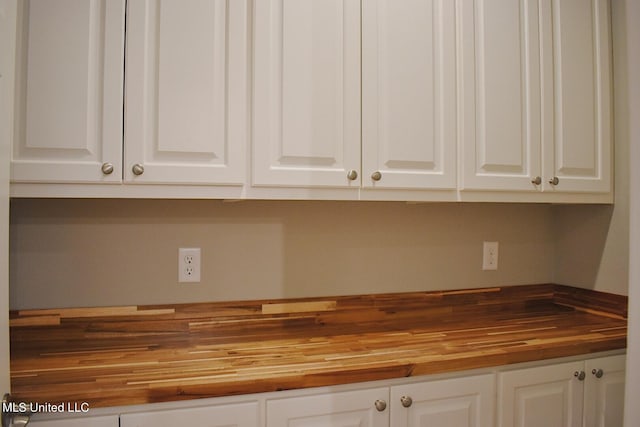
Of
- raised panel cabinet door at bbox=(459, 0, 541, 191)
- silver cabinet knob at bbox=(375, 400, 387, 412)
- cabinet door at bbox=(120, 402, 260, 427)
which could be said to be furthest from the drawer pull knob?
raised panel cabinet door at bbox=(459, 0, 541, 191)

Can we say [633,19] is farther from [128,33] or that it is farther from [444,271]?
[444,271]

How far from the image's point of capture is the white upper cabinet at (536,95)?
1.53 meters

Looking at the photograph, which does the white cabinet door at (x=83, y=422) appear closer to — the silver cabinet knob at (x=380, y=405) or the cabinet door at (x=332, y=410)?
the cabinet door at (x=332, y=410)

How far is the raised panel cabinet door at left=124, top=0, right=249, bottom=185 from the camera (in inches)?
47.6

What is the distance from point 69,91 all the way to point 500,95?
1.44 meters

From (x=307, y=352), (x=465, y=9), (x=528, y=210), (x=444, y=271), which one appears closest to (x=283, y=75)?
(x=465, y=9)

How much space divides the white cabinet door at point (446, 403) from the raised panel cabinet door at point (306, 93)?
0.68 meters

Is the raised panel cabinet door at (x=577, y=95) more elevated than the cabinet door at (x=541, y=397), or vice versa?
the raised panel cabinet door at (x=577, y=95)

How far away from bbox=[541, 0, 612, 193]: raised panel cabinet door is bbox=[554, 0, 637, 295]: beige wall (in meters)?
0.05

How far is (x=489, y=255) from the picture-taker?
1930 mm

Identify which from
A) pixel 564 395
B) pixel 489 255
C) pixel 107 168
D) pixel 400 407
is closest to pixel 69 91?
pixel 107 168

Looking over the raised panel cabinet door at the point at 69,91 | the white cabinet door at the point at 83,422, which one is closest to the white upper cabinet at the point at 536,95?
the raised panel cabinet door at the point at 69,91

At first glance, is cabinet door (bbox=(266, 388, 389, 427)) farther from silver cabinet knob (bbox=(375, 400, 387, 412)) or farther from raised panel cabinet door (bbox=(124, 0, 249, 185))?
raised panel cabinet door (bbox=(124, 0, 249, 185))

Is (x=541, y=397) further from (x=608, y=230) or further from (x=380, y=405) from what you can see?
(x=608, y=230)
